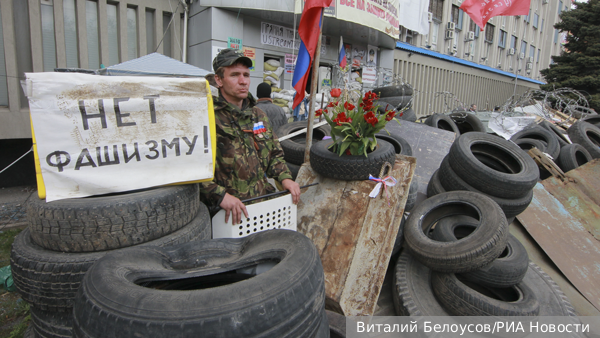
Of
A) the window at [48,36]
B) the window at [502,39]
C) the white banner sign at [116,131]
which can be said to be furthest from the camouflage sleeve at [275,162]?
the window at [502,39]

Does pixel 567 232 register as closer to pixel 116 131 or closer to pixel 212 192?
pixel 212 192

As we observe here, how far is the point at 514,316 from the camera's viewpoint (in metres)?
2.36

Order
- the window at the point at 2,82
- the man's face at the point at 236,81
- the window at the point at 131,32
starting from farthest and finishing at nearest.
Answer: the window at the point at 131,32 < the window at the point at 2,82 < the man's face at the point at 236,81

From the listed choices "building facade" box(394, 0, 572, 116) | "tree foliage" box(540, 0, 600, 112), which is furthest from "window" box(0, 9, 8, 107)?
"tree foliage" box(540, 0, 600, 112)

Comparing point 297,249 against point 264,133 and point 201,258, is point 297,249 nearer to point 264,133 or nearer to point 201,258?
point 201,258

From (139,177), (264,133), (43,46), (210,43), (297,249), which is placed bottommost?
(297,249)

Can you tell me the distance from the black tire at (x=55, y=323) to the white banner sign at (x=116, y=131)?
63 centimetres

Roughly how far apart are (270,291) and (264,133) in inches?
65.5

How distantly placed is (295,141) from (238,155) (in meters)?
2.41

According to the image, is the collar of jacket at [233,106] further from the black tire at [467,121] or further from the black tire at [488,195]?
the black tire at [467,121]

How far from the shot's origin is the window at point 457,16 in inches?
682

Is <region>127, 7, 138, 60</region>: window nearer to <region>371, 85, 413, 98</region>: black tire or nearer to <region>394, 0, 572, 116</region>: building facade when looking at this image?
<region>371, 85, 413, 98</region>: black tire

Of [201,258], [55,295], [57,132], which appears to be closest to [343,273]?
[201,258]

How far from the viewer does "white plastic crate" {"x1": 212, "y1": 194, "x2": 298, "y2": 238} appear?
87.9 inches
